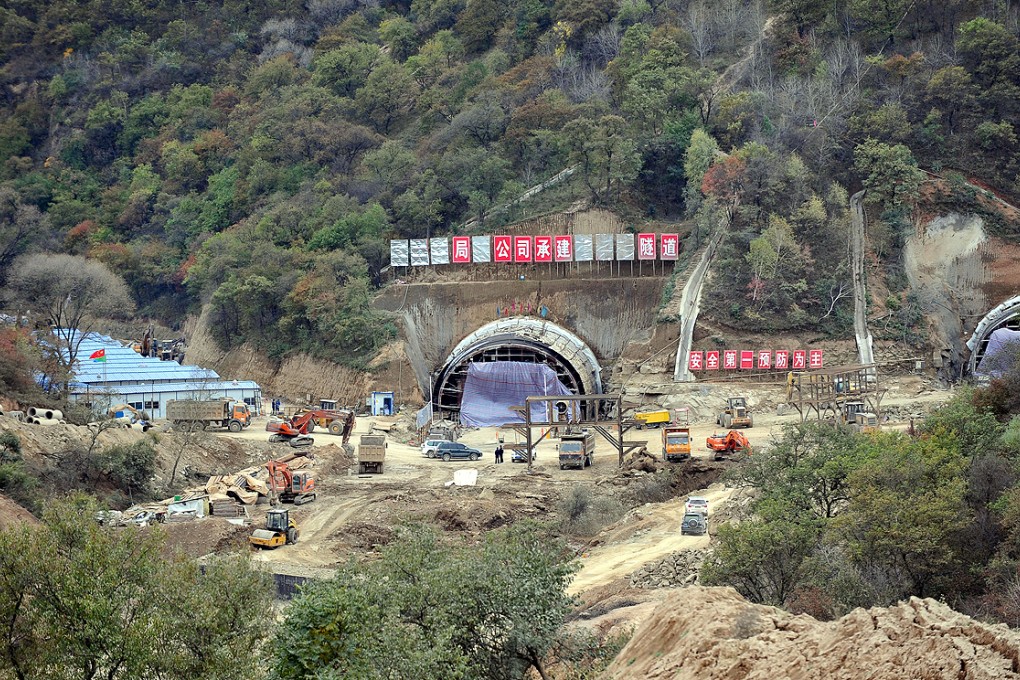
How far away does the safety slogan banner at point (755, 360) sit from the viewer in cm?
5984

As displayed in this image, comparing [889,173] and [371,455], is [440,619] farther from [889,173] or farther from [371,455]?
[889,173]

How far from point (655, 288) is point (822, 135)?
11830 millimetres

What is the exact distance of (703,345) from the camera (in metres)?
61.0

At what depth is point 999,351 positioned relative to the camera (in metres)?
53.8

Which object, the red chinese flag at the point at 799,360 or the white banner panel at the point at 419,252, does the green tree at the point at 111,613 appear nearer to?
the red chinese flag at the point at 799,360

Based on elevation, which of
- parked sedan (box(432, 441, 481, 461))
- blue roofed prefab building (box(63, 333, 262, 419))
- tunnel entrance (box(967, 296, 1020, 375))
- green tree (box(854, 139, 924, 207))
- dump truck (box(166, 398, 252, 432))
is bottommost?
parked sedan (box(432, 441, 481, 461))

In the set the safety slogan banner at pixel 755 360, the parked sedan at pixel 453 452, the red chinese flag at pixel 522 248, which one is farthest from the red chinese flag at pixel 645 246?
the parked sedan at pixel 453 452

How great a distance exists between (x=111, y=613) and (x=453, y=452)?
29.9 m

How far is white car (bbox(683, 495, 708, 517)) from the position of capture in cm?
3839

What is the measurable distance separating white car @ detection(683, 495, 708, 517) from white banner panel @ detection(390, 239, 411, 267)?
32.4 m

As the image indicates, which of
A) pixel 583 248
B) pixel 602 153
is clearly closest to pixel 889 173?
pixel 602 153

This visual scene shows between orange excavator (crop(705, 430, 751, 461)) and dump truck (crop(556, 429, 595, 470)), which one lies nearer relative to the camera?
orange excavator (crop(705, 430, 751, 461))

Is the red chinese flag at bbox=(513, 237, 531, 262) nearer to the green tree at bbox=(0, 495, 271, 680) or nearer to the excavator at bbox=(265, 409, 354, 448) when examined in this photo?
the excavator at bbox=(265, 409, 354, 448)

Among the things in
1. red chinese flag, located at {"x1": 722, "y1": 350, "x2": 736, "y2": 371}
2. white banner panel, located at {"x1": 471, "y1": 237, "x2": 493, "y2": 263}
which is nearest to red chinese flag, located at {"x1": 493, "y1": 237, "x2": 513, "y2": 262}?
white banner panel, located at {"x1": 471, "y1": 237, "x2": 493, "y2": 263}
